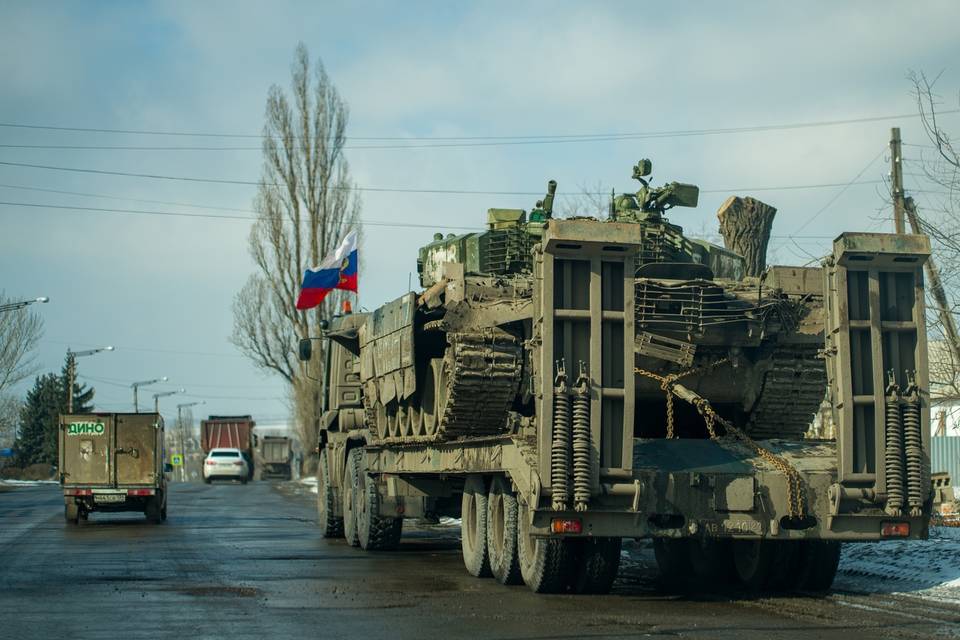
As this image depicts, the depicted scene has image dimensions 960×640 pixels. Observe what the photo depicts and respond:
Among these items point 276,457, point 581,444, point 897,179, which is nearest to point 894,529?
point 581,444

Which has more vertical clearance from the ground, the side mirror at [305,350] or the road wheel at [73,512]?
the side mirror at [305,350]

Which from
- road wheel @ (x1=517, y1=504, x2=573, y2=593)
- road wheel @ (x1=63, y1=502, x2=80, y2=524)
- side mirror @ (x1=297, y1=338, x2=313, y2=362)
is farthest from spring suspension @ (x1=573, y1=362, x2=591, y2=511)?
road wheel @ (x1=63, y1=502, x2=80, y2=524)

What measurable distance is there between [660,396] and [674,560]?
1.97m

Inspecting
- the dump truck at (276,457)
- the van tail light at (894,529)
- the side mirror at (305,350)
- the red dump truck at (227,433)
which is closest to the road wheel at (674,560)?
the van tail light at (894,529)

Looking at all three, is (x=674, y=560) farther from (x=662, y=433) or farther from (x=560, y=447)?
(x=560, y=447)

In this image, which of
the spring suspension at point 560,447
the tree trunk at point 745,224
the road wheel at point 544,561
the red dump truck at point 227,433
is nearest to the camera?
the spring suspension at point 560,447

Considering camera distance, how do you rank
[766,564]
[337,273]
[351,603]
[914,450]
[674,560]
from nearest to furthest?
1. [914,450]
2. [351,603]
3. [766,564]
4. [674,560]
5. [337,273]

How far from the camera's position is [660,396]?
1268 cm

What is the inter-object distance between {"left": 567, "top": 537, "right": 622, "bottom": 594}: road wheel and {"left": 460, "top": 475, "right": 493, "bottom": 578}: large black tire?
144 cm

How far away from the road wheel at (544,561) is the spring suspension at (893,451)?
8.67 ft

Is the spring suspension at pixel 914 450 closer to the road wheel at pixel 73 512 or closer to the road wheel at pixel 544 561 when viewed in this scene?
the road wheel at pixel 544 561

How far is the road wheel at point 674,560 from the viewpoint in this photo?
530 inches

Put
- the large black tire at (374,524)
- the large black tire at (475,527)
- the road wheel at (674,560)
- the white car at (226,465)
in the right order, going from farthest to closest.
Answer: the white car at (226,465)
the large black tire at (374,524)
the road wheel at (674,560)
the large black tire at (475,527)

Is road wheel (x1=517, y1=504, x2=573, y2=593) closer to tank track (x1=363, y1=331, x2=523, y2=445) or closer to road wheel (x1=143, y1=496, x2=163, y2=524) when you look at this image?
tank track (x1=363, y1=331, x2=523, y2=445)
